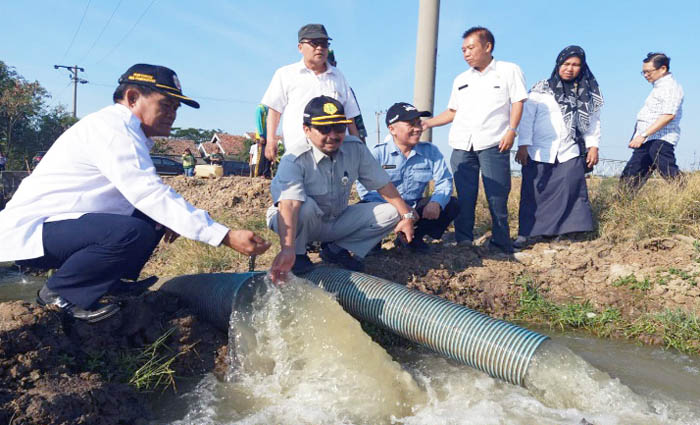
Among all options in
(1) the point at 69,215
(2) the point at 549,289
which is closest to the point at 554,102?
(2) the point at 549,289

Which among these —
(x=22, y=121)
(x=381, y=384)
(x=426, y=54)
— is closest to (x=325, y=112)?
(x=381, y=384)

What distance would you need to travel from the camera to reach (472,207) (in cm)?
477

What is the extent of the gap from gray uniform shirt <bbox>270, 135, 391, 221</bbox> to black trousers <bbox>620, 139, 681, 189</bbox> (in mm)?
3142

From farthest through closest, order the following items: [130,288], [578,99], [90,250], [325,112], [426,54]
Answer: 1. [426,54]
2. [578,99]
3. [325,112]
4. [130,288]
5. [90,250]

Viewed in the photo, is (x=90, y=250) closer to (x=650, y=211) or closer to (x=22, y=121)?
(x=650, y=211)

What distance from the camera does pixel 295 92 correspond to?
4.49m

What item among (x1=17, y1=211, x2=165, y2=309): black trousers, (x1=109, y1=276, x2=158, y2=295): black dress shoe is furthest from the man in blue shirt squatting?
(x1=17, y1=211, x2=165, y2=309): black trousers

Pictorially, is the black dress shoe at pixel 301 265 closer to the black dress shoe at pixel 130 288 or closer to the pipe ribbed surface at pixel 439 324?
the pipe ribbed surface at pixel 439 324

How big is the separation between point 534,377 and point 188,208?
6.27 ft

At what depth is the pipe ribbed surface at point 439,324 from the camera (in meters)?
2.70

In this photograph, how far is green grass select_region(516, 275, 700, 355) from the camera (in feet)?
11.4

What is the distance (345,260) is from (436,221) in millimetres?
934

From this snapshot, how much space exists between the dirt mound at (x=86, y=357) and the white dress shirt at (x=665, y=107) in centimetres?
473

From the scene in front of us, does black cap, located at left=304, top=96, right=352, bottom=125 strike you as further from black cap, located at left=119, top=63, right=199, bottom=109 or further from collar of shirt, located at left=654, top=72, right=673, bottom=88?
collar of shirt, located at left=654, top=72, right=673, bottom=88
